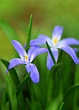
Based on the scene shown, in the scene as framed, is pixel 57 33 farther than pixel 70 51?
Yes

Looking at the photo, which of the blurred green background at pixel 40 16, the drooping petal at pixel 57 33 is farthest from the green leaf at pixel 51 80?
the blurred green background at pixel 40 16

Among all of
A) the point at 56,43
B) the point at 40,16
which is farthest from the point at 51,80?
the point at 40,16

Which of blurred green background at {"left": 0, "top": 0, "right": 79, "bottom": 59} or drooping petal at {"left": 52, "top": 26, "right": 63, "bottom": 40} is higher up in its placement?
blurred green background at {"left": 0, "top": 0, "right": 79, "bottom": 59}

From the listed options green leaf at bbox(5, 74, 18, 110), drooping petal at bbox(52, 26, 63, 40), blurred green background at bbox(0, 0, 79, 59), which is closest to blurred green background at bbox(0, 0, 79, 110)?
blurred green background at bbox(0, 0, 79, 59)

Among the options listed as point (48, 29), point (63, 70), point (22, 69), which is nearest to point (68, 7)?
point (48, 29)

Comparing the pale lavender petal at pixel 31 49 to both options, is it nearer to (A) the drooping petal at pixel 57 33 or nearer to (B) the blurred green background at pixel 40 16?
(A) the drooping petal at pixel 57 33

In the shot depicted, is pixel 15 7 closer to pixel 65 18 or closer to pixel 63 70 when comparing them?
pixel 65 18

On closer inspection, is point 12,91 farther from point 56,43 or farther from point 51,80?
point 56,43

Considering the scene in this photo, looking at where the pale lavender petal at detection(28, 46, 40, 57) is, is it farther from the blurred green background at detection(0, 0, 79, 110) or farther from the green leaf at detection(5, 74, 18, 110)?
the blurred green background at detection(0, 0, 79, 110)
